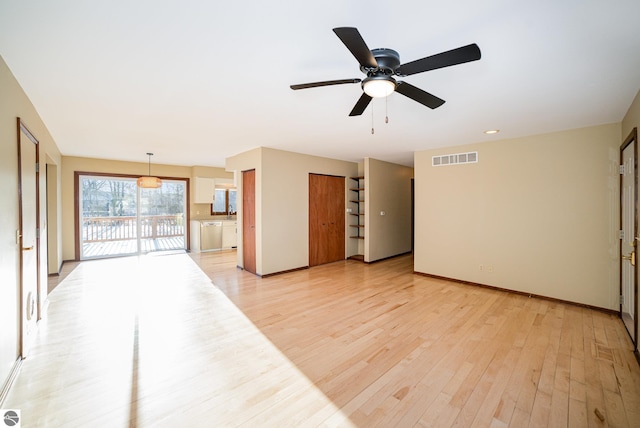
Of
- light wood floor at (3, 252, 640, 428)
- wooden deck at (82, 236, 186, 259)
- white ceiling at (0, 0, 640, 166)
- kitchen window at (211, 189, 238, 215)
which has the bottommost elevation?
light wood floor at (3, 252, 640, 428)

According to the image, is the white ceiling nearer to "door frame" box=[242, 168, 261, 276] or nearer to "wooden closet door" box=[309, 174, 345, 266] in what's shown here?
"door frame" box=[242, 168, 261, 276]

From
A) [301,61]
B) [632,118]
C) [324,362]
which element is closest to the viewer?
[301,61]

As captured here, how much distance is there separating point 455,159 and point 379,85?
3765 mm

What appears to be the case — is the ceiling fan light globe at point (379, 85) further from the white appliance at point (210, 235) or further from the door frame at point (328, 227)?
the white appliance at point (210, 235)

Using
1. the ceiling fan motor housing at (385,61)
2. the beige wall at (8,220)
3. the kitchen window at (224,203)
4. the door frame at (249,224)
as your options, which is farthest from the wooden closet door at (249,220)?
the ceiling fan motor housing at (385,61)

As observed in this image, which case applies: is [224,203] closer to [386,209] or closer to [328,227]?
[328,227]

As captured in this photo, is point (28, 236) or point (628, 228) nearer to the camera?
point (28, 236)

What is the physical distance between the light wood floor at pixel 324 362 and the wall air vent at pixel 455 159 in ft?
7.43

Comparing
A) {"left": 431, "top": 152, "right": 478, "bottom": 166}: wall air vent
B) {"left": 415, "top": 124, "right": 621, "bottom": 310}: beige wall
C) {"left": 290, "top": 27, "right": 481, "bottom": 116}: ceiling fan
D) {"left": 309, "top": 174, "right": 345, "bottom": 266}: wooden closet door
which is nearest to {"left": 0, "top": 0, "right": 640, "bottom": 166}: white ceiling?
{"left": 290, "top": 27, "right": 481, "bottom": 116}: ceiling fan

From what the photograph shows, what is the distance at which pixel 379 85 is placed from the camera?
5.86 feet

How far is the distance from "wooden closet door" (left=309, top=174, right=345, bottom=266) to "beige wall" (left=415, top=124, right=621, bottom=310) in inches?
81.9

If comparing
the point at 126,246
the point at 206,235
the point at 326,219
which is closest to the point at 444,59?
the point at 326,219

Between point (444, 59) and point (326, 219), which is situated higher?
point (444, 59)

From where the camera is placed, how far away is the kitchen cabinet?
7902 millimetres
